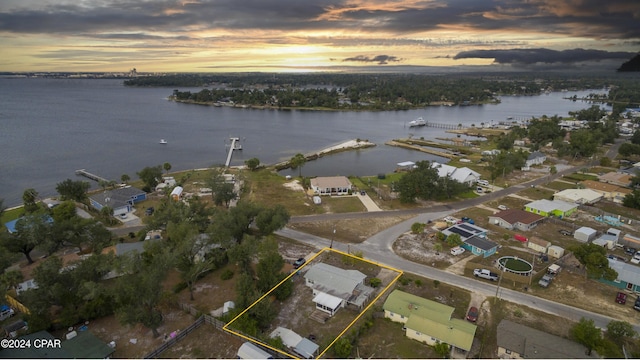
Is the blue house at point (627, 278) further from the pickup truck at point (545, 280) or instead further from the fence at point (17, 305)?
the fence at point (17, 305)

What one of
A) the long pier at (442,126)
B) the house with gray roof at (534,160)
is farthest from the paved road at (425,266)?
the long pier at (442,126)

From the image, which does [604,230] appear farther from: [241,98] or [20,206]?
[241,98]

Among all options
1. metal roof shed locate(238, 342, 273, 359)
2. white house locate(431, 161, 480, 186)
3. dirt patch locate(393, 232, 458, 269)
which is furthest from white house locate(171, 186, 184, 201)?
white house locate(431, 161, 480, 186)

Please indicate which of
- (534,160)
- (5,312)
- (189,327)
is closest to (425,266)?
(189,327)

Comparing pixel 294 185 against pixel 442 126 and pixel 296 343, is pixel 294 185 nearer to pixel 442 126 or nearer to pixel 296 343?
pixel 296 343

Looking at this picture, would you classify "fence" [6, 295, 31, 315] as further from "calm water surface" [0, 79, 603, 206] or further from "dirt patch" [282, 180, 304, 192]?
"dirt patch" [282, 180, 304, 192]

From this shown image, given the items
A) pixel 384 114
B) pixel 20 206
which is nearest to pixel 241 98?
pixel 384 114

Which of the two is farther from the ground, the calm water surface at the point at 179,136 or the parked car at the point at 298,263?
the calm water surface at the point at 179,136
